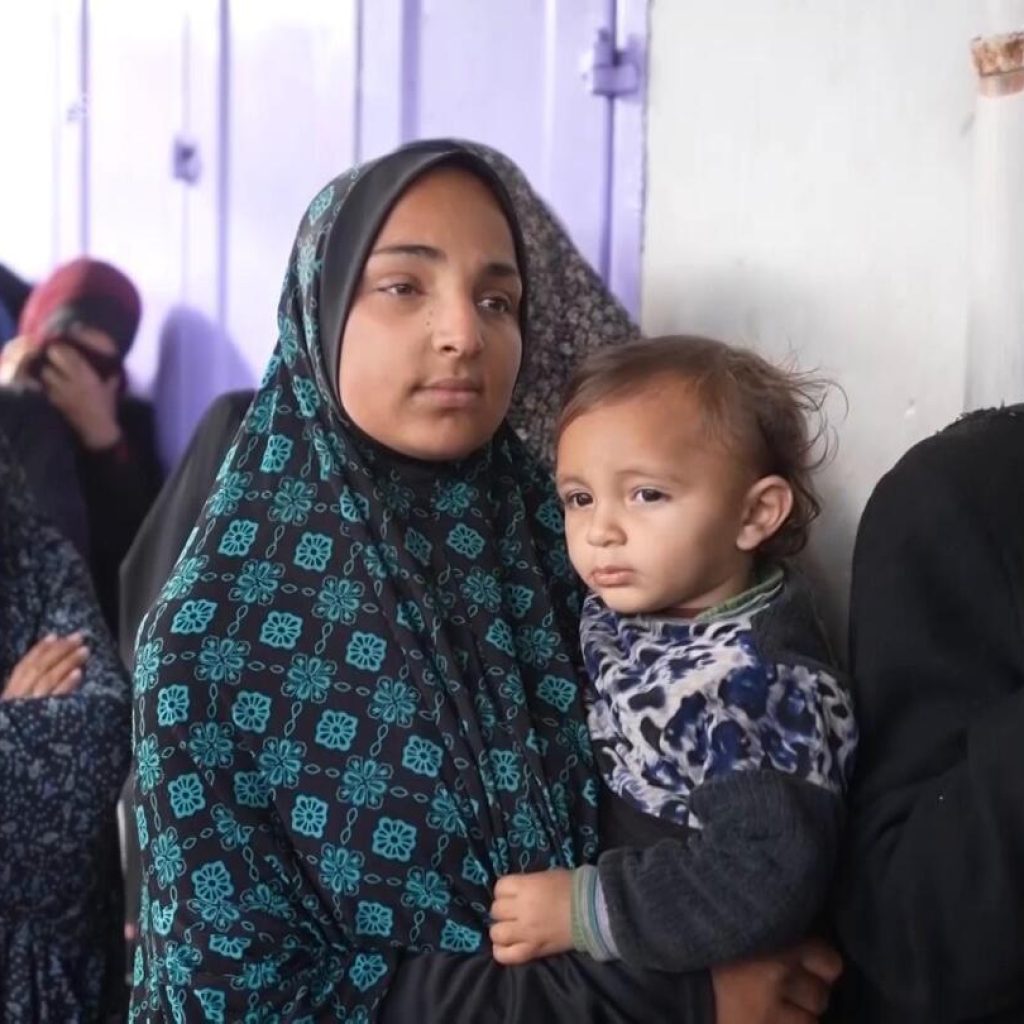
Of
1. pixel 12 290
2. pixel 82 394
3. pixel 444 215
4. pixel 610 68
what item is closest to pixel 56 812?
pixel 82 394

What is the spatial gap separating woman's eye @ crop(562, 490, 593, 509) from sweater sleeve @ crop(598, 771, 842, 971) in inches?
12.0

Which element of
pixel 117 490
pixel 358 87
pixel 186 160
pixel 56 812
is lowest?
pixel 56 812

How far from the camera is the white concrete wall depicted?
60.7 inches

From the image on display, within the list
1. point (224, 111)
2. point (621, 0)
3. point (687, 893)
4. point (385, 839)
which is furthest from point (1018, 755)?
point (224, 111)

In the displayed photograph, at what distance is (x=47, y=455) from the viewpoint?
233cm

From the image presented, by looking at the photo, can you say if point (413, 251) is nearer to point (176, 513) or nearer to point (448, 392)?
point (448, 392)

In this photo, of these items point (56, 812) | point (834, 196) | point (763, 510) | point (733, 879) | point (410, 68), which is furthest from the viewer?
point (410, 68)

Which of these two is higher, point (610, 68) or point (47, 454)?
point (610, 68)

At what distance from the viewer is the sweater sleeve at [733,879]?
3.32ft

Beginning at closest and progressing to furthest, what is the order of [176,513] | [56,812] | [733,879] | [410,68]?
[733,879], [56,812], [176,513], [410,68]

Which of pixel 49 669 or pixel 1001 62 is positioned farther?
pixel 49 669

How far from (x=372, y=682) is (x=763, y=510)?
0.38 m

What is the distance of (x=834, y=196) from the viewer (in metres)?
1.61

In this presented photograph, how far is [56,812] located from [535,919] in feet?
3.01
